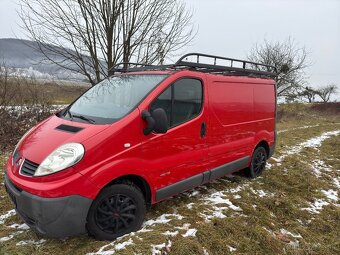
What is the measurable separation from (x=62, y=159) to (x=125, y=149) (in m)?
0.68

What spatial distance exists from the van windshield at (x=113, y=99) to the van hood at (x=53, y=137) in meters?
0.16

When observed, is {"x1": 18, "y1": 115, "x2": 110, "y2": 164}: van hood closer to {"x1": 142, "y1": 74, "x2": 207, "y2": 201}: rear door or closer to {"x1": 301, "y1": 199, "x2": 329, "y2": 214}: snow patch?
{"x1": 142, "y1": 74, "x2": 207, "y2": 201}: rear door

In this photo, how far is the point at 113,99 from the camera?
3.76 meters

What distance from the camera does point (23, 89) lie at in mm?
9930

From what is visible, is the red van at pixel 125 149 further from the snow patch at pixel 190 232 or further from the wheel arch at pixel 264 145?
the wheel arch at pixel 264 145

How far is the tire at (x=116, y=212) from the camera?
3100mm

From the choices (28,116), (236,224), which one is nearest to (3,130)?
(28,116)

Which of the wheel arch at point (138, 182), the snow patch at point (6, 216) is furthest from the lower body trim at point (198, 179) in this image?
the snow patch at point (6, 216)

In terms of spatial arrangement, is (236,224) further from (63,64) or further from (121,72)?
(63,64)

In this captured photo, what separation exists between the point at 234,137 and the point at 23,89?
812 cm

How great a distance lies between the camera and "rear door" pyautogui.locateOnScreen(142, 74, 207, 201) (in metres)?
3.56

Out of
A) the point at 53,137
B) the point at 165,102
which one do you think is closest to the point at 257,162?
the point at 165,102

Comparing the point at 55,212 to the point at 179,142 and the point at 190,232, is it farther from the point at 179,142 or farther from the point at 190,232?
the point at 179,142

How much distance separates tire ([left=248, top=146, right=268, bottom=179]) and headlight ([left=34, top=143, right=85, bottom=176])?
12.6 feet
